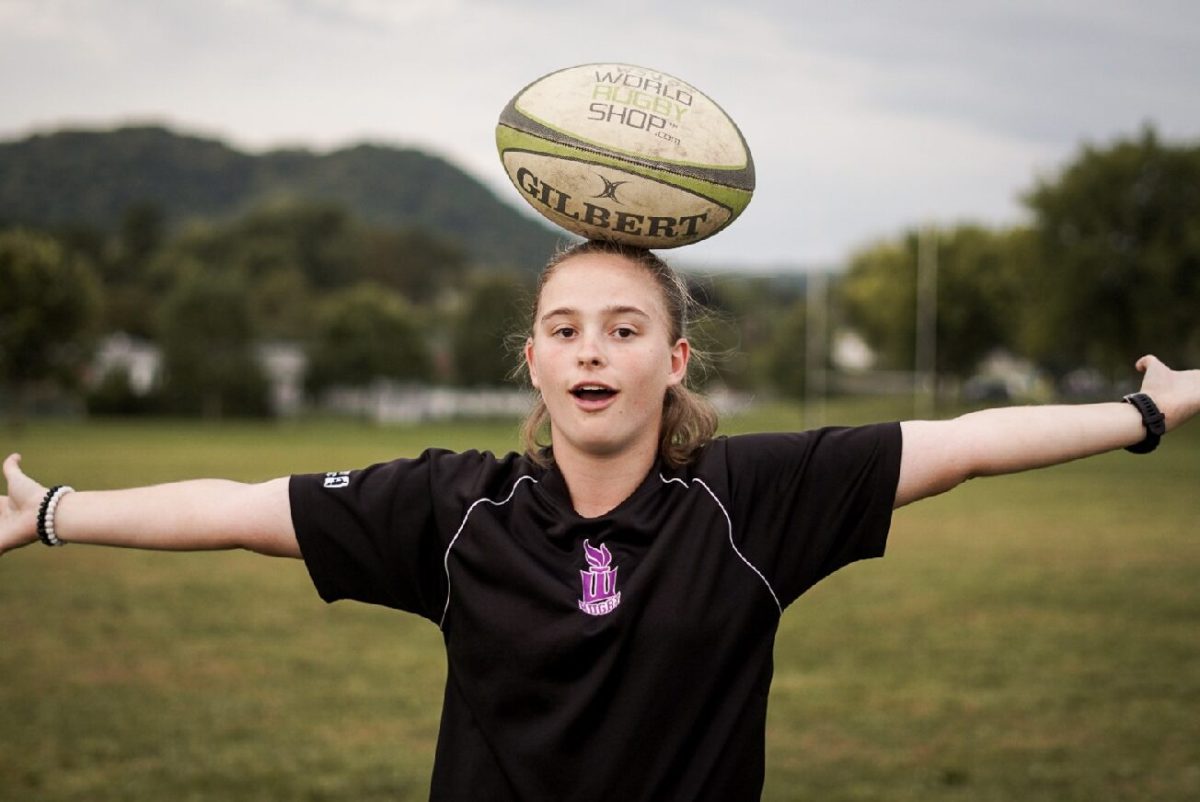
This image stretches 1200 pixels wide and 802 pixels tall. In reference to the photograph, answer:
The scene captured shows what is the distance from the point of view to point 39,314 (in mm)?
46562

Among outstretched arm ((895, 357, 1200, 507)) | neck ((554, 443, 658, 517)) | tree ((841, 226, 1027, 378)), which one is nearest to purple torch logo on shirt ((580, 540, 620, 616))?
neck ((554, 443, 658, 517))

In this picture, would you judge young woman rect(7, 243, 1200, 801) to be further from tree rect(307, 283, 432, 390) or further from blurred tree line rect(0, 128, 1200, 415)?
tree rect(307, 283, 432, 390)

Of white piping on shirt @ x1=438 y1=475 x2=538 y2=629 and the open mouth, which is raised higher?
the open mouth

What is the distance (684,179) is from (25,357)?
48592 mm

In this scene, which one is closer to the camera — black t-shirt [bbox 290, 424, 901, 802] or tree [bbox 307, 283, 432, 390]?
black t-shirt [bbox 290, 424, 901, 802]

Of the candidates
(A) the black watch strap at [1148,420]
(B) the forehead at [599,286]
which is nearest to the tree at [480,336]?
(B) the forehead at [599,286]

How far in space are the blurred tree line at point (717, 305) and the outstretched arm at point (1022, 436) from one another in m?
0.68

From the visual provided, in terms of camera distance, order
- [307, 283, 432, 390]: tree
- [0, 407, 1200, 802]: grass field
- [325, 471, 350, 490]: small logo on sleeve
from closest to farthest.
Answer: [325, 471, 350, 490]: small logo on sleeve → [0, 407, 1200, 802]: grass field → [307, 283, 432, 390]: tree

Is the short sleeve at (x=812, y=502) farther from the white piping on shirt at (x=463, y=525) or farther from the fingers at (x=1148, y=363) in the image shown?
the fingers at (x=1148, y=363)

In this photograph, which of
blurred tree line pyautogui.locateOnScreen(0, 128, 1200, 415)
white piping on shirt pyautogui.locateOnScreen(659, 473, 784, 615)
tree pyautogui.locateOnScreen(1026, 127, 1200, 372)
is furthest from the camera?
blurred tree line pyautogui.locateOnScreen(0, 128, 1200, 415)

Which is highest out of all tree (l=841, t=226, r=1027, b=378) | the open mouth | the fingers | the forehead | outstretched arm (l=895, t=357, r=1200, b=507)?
tree (l=841, t=226, r=1027, b=378)

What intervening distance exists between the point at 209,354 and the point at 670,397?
60330 millimetres

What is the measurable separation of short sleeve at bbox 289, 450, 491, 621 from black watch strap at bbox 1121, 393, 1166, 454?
1422 millimetres

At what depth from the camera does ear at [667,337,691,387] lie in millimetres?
2828
